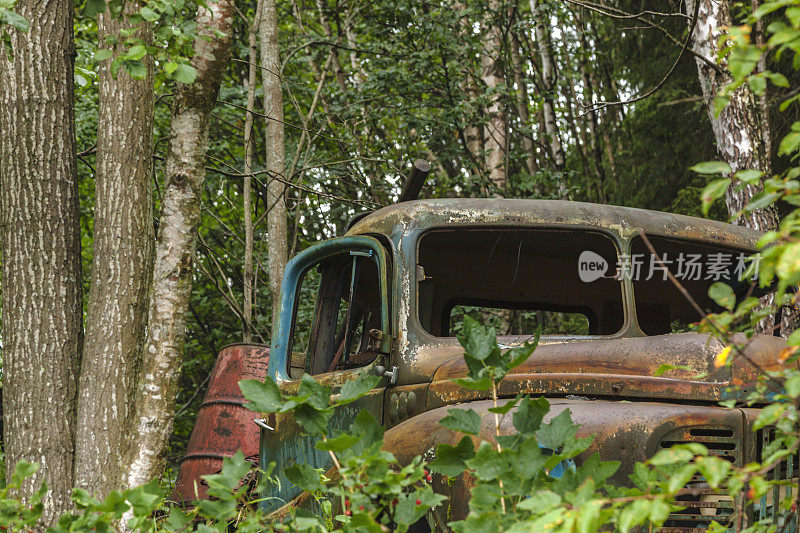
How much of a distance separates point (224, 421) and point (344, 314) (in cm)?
211

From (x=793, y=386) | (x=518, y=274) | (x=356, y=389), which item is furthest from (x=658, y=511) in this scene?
(x=518, y=274)

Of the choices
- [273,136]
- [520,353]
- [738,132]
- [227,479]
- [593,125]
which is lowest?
[227,479]

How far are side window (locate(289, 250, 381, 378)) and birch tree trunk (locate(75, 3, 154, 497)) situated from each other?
1592 millimetres

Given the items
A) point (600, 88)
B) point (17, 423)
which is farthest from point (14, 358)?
point (600, 88)

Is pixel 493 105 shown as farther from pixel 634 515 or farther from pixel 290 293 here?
pixel 634 515

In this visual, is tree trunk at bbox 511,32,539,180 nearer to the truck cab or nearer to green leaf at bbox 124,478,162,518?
the truck cab

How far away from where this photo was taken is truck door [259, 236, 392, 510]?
11.6ft

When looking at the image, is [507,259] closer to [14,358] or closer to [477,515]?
[477,515]

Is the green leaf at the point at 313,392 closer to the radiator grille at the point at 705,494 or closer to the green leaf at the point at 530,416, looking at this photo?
the green leaf at the point at 530,416

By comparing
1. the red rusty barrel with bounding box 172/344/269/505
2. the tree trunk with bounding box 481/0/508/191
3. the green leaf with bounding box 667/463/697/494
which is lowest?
the red rusty barrel with bounding box 172/344/269/505

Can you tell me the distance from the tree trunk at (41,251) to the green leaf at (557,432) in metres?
3.96

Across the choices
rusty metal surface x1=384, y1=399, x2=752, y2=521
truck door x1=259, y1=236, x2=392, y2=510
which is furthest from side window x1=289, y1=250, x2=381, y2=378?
rusty metal surface x1=384, y1=399, x2=752, y2=521

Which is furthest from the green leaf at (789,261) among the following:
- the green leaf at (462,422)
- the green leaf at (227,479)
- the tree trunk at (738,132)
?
the tree trunk at (738,132)

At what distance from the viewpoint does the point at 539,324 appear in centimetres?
349
